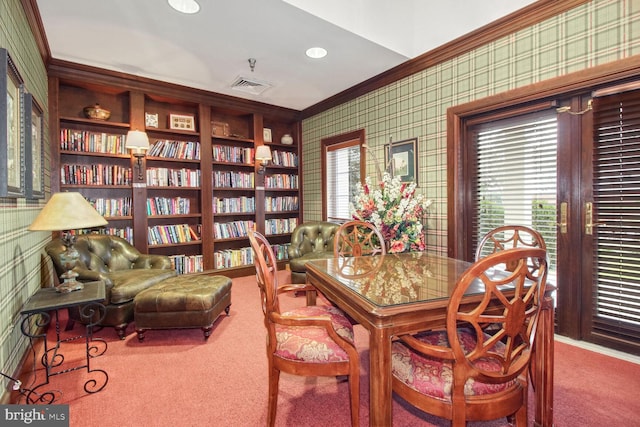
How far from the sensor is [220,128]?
15.4ft

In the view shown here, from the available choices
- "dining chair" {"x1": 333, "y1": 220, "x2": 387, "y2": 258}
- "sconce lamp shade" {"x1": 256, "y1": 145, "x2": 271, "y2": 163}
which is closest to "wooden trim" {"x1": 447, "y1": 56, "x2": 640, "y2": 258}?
"dining chair" {"x1": 333, "y1": 220, "x2": 387, "y2": 258}

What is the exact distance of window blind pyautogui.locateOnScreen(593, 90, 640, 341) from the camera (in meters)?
2.12

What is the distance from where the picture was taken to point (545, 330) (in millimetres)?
1368

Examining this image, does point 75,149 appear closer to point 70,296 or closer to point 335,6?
point 70,296

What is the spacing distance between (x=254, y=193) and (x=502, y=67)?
12.0 ft

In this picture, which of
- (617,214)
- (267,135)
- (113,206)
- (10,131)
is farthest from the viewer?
(267,135)

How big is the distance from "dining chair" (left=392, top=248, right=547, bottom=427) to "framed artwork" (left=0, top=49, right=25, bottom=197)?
84.2 inches

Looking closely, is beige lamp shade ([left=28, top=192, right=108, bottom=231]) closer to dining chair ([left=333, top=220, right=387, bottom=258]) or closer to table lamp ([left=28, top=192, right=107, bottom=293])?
table lamp ([left=28, top=192, right=107, bottom=293])

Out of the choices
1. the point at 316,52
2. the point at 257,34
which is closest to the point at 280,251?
the point at 316,52

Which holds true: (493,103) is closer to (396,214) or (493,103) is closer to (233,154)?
(396,214)

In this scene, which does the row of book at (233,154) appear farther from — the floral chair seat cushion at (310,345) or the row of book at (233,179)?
the floral chair seat cushion at (310,345)

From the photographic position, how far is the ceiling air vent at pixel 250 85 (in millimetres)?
3701

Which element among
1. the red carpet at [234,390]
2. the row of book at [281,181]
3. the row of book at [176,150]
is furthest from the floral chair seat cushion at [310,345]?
the row of book at [281,181]

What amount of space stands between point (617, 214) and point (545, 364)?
155cm
